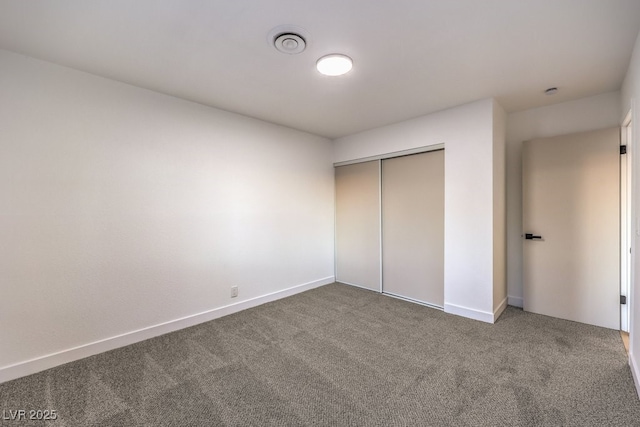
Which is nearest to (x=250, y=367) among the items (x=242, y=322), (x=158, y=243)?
(x=242, y=322)

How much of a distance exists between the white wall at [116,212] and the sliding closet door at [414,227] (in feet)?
5.26

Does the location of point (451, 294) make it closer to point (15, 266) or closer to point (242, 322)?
point (242, 322)

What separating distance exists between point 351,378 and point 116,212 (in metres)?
2.45

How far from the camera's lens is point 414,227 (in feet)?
12.1

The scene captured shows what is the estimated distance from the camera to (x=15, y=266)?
6.75 feet

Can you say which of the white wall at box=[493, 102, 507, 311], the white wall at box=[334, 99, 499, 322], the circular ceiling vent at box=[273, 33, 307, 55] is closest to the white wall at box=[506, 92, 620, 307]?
the white wall at box=[493, 102, 507, 311]

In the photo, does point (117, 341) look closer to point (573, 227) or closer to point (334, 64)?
point (334, 64)

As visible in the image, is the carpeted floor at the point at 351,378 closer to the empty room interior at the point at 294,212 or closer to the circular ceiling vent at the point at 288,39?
the empty room interior at the point at 294,212

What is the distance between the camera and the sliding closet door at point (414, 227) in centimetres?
346

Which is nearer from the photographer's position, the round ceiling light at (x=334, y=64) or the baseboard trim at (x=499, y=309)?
the round ceiling light at (x=334, y=64)

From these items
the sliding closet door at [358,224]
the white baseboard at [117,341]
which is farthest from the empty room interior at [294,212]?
the sliding closet door at [358,224]

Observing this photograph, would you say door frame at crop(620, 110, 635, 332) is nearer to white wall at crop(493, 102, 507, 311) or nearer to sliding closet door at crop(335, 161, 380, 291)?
white wall at crop(493, 102, 507, 311)

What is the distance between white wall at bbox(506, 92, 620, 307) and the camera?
9.43 feet

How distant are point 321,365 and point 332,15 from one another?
2457 millimetres
